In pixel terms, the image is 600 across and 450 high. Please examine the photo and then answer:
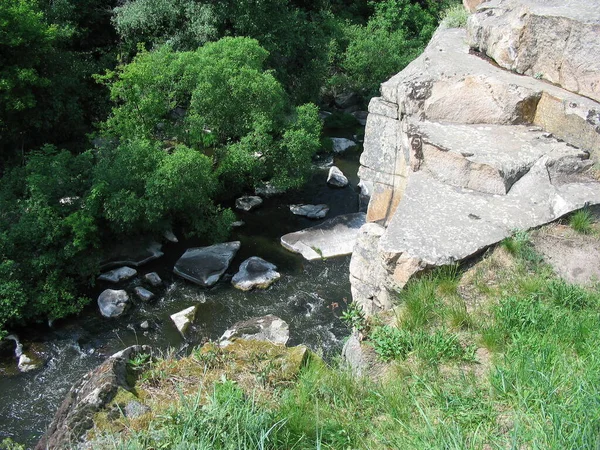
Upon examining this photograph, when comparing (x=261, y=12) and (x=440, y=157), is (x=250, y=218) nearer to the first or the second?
(x=261, y=12)

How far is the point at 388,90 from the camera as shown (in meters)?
8.48

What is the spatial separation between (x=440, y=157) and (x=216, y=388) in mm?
4442

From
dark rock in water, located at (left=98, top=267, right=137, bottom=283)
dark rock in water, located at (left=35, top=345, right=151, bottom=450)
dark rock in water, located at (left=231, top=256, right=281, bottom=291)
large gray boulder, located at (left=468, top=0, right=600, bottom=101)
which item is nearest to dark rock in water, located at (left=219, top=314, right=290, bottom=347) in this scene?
dark rock in water, located at (left=231, top=256, right=281, bottom=291)

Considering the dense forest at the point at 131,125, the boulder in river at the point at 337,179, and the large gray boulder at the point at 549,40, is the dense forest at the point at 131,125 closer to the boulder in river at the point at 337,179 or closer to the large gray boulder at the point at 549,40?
the boulder in river at the point at 337,179

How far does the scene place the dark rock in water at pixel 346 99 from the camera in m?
22.9

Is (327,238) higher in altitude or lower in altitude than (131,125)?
lower

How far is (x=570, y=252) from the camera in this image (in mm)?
5930

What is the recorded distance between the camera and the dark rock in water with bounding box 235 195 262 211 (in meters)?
16.5

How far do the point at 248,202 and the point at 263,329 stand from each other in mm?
6328

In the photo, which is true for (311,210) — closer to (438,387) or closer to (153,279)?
(153,279)

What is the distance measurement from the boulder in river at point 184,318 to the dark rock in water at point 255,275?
133 centimetres

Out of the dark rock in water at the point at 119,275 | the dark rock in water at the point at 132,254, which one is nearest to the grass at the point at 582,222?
the dark rock in water at the point at 119,275

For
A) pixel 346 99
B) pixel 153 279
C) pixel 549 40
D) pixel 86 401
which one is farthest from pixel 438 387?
pixel 346 99

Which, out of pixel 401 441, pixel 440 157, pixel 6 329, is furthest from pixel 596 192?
pixel 6 329
